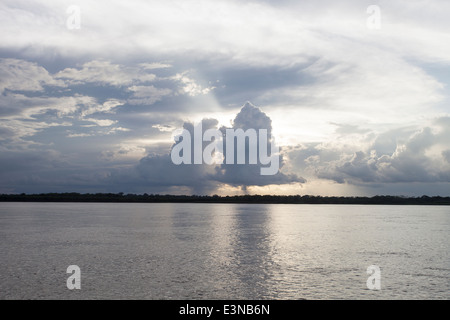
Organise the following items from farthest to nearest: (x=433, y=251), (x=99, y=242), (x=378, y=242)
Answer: (x=378, y=242) → (x=99, y=242) → (x=433, y=251)

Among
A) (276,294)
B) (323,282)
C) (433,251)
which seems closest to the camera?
(276,294)

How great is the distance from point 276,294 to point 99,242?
34482 millimetres

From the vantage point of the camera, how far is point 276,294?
2844cm

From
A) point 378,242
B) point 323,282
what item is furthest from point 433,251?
point 323,282

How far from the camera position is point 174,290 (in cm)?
2908
